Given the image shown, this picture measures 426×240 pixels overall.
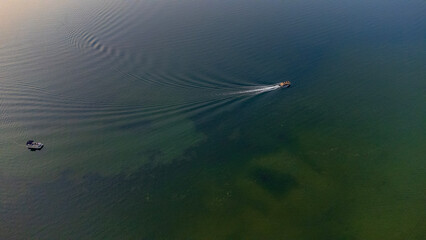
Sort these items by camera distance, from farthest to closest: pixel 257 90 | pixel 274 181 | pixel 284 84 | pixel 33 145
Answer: pixel 284 84, pixel 257 90, pixel 33 145, pixel 274 181

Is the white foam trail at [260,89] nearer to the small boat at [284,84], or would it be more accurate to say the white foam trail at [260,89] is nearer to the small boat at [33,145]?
the small boat at [284,84]

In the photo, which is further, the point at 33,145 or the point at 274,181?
the point at 33,145

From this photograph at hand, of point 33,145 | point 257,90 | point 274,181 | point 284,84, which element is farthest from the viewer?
point 284,84

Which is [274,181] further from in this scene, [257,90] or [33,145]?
[33,145]

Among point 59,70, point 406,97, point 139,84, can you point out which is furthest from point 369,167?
point 59,70

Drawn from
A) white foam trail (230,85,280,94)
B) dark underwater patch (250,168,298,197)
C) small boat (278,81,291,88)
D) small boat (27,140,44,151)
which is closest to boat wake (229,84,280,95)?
white foam trail (230,85,280,94)

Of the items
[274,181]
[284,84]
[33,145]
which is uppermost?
[33,145]

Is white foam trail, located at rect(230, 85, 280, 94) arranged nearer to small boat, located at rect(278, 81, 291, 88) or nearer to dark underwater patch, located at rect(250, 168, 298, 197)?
small boat, located at rect(278, 81, 291, 88)

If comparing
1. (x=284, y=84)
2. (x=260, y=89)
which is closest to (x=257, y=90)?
(x=260, y=89)

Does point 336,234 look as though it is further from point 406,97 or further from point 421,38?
point 421,38

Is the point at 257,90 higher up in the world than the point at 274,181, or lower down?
higher up

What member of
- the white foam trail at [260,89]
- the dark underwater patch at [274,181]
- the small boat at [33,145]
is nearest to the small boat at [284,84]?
the white foam trail at [260,89]
